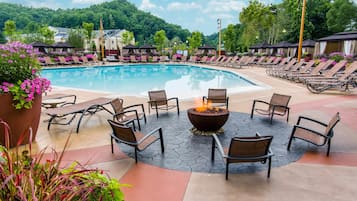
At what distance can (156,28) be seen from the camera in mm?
64938

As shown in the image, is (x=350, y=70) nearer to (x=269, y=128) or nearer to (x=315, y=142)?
(x=269, y=128)

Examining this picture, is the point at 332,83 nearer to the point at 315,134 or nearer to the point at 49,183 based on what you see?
the point at 315,134

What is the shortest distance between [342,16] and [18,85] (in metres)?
35.3

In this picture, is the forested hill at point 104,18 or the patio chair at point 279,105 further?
the forested hill at point 104,18

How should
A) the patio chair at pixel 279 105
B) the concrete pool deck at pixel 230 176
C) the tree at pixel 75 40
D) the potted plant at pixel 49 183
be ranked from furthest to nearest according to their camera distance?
the tree at pixel 75 40 → the patio chair at pixel 279 105 → the concrete pool deck at pixel 230 176 → the potted plant at pixel 49 183

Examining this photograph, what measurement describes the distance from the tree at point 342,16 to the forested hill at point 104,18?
41078mm

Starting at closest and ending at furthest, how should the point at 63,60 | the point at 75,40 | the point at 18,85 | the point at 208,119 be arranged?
1. the point at 18,85
2. the point at 208,119
3. the point at 63,60
4. the point at 75,40

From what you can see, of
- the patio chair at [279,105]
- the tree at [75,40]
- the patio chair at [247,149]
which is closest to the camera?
the patio chair at [247,149]

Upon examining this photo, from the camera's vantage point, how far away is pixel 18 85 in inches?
154

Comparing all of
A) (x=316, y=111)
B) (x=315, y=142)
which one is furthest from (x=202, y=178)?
(x=316, y=111)

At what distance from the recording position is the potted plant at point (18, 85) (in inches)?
151

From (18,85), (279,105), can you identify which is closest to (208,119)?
(279,105)

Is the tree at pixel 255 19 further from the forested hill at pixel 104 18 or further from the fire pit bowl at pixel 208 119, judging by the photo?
the fire pit bowl at pixel 208 119

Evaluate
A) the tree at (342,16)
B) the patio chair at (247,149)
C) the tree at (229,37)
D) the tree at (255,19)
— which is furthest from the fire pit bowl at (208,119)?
the tree at (229,37)
